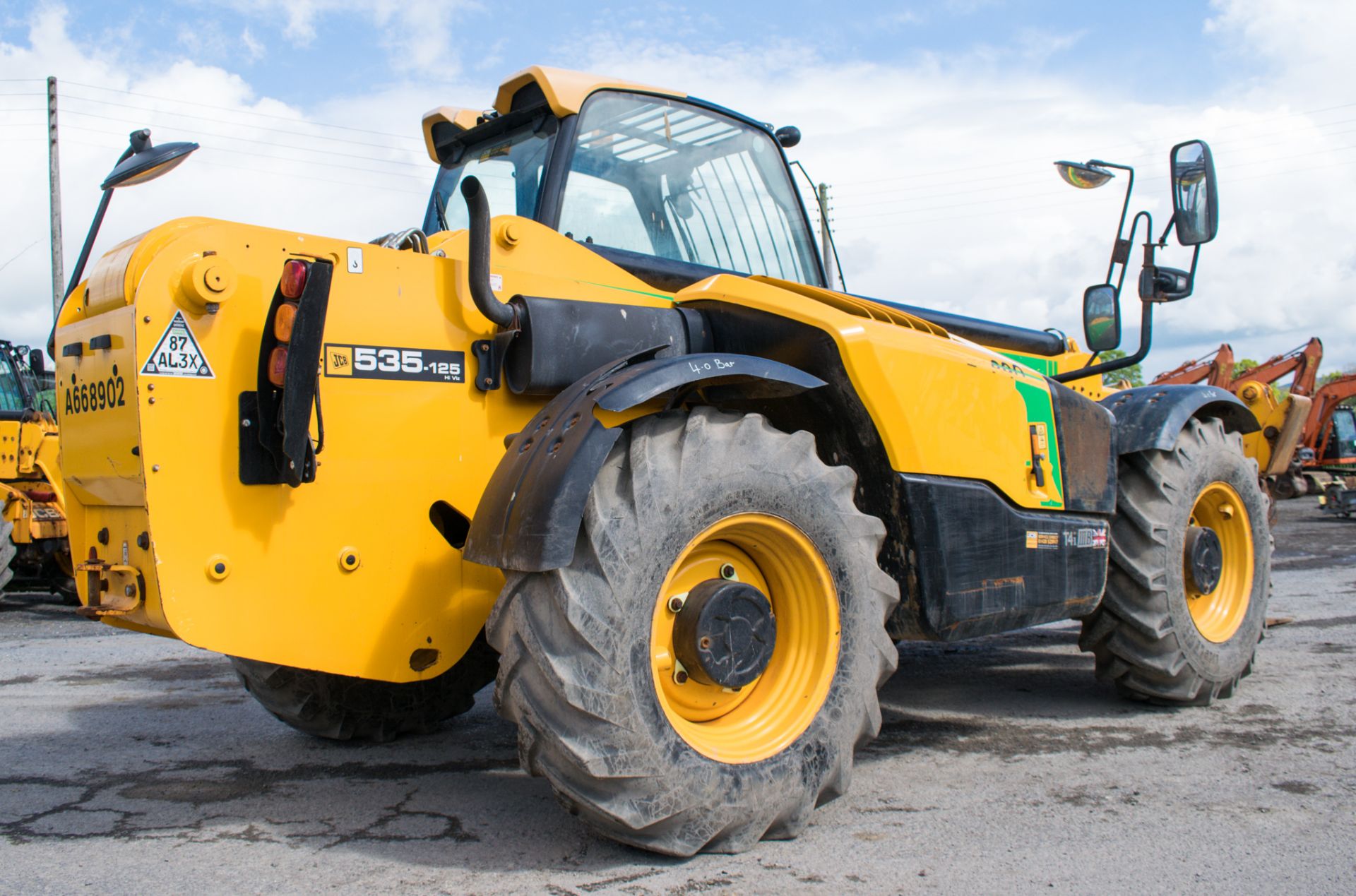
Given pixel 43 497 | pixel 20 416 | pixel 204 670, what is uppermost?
pixel 20 416

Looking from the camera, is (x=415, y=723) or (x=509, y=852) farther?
(x=415, y=723)

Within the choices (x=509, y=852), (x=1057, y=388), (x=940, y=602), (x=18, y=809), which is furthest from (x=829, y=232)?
(x=18, y=809)

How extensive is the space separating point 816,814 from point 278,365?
6.94 feet

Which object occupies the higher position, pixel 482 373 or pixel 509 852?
pixel 482 373

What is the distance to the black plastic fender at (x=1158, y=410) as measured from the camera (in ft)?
16.7

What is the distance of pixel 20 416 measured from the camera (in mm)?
11773

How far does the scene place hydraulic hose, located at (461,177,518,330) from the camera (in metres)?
3.29

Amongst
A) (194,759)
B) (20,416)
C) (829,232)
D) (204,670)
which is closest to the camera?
(194,759)

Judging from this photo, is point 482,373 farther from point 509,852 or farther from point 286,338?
point 509,852

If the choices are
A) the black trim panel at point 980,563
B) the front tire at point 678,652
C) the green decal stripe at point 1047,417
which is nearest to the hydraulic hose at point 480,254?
the front tire at point 678,652

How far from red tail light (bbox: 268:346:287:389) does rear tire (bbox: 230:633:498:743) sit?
141cm

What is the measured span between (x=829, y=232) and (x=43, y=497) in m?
9.87

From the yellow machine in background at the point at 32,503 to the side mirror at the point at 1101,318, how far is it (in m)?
10.1

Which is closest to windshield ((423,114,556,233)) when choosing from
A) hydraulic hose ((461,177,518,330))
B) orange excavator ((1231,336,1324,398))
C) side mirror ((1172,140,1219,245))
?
hydraulic hose ((461,177,518,330))
